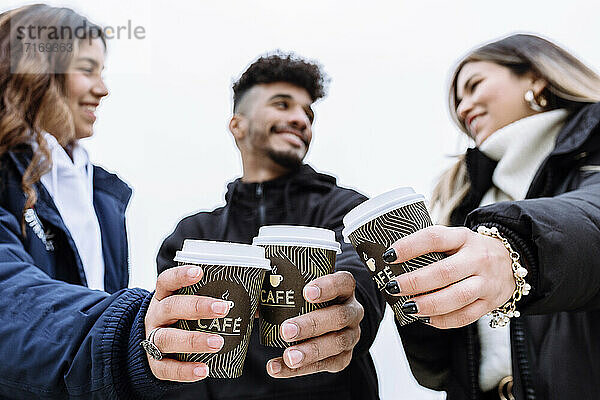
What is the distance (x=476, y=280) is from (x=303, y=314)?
0.27 meters

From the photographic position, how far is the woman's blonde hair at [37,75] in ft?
4.33

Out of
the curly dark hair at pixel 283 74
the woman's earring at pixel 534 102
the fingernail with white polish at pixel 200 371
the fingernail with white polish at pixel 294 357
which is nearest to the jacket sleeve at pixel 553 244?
the fingernail with white polish at pixel 294 357

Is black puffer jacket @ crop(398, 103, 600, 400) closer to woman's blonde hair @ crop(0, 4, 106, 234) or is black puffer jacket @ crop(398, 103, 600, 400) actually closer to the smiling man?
the smiling man

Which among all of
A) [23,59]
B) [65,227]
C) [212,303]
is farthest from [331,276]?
[23,59]

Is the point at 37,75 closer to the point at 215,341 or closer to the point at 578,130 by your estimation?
the point at 215,341

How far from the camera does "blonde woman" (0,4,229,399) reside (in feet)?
2.91

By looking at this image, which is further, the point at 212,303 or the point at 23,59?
the point at 23,59

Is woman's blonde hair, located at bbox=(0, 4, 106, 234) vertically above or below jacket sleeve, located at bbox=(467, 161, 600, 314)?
above

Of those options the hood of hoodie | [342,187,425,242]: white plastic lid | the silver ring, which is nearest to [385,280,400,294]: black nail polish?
[342,187,425,242]: white plastic lid

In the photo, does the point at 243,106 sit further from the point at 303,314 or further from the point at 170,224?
the point at 303,314

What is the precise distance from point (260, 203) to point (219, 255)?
56cm

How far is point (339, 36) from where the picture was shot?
140 centimetres

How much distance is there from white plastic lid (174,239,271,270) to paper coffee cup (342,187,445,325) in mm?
154

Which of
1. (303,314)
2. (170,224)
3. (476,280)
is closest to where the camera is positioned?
(476,280)
